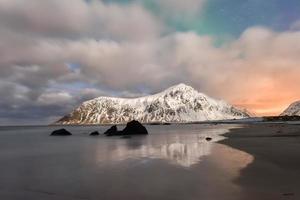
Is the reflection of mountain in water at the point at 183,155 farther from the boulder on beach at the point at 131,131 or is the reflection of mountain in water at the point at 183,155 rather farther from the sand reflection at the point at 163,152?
the boulder on beach at the point at 131,131

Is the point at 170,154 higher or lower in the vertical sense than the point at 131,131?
lower

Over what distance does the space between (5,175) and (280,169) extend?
1586 cm

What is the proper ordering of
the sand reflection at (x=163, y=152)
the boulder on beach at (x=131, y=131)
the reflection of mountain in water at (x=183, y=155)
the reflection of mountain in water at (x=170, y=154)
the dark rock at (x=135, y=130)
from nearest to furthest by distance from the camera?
the reflection of mountain in water at (x=183, y=155) < the reflection of mountain in water at (x=170, y=154) < the sand reflection at (x=163, y=152) < the boulder on beach at (x=131, y=131) < the dark rock at (x=135, y=130)

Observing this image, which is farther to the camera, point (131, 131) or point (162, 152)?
point (131, 131)

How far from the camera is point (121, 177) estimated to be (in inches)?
750

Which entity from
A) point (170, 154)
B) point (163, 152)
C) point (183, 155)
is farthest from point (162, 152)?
point (183, 155)

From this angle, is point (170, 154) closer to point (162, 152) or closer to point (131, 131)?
point (162, 152)

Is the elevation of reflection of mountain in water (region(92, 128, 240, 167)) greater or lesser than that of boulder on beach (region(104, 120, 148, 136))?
lesser

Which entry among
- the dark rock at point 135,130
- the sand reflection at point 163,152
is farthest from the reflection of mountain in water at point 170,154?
the dark rock at point 135,130

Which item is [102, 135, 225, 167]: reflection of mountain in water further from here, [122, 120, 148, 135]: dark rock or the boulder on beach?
[122, 120, 148, 135]: dark rock

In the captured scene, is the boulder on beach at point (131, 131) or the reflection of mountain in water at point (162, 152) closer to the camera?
the reflection of mountain in water at point (162, 152)

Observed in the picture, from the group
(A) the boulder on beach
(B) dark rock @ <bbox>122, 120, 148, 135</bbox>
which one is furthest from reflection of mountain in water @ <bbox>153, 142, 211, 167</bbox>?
(B) dark rock @ <bbox>122, 120, 148, 135</bbox>

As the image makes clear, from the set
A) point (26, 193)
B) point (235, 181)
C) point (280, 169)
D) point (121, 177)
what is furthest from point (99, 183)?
point (280, 169)

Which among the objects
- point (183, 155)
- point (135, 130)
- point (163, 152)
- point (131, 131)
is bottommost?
point (183, 155)
